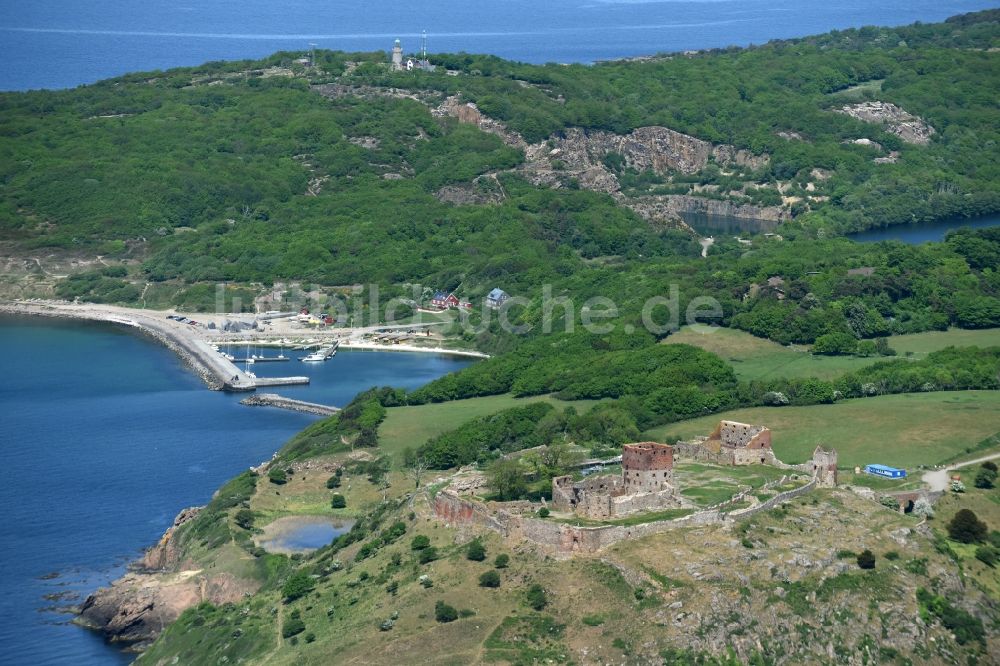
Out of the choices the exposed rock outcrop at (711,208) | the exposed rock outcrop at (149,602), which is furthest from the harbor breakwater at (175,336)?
the exposed rock outcrop at (711,208)

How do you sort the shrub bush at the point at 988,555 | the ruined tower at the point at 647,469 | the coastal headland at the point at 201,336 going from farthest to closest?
the coastal headland at the point at 201,336, the shrub bush at the point at 988,555, the ruined tower at the point at 647,469

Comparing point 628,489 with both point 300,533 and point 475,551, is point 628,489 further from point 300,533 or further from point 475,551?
point 300,533

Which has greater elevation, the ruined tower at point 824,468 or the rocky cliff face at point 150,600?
the ruined tower at point 824,468

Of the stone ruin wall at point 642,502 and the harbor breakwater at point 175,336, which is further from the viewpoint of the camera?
the harbor breakwater at point 175,336

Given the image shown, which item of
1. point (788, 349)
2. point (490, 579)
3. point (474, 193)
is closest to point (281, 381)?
point (788, 349)

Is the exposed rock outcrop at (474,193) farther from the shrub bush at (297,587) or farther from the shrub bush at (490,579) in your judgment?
the shrub bush at (490,579)

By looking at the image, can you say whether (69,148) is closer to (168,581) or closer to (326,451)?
(326,451)
